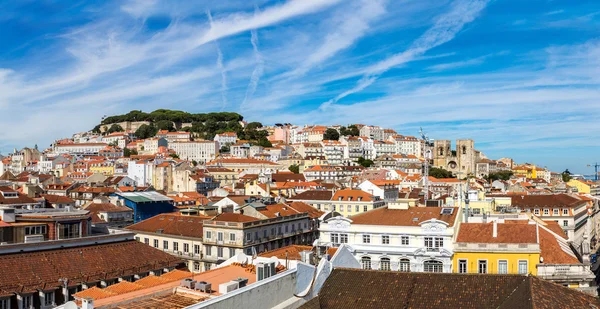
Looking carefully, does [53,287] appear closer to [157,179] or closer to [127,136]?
[157,179]

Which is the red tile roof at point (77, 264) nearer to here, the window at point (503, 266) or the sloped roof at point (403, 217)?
the sloped roof at point (403, 217)

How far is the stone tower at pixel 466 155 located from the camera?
502ft

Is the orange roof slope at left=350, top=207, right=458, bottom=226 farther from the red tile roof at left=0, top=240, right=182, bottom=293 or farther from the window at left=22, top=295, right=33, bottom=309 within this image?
the window at left=22, top=295, right=33, bottom=309

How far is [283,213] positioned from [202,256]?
871cm

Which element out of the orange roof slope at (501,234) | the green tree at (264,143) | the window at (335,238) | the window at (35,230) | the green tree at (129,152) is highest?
the green tree at (264,143)

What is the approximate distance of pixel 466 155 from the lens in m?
154

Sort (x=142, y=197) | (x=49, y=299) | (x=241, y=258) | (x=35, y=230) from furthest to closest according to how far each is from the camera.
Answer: (x=142, y=197) → (x=35, y=230) → (x=49, y=299) → (x=241, y=258)

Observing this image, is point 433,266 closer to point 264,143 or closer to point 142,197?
point 142,197

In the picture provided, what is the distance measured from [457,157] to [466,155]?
9.18 feet

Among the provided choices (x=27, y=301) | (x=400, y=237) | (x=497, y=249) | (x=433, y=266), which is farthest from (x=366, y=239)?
(x=27, y=301)

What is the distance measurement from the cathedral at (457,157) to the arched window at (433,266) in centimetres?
12611

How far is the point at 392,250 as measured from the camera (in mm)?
32000

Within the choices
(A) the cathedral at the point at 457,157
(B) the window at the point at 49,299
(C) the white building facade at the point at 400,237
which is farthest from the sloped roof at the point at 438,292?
(A) the cathedral at the point at 457,157

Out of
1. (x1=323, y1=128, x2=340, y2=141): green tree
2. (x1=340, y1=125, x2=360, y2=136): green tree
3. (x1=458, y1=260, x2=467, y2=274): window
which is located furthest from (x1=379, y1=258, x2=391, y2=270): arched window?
(x1=340, y1=125, x2=360, y2=136): green tree
